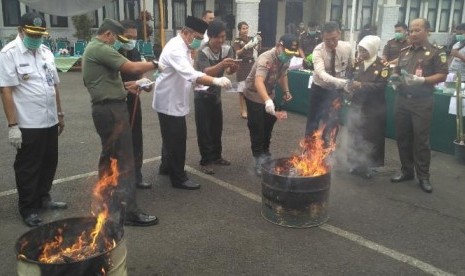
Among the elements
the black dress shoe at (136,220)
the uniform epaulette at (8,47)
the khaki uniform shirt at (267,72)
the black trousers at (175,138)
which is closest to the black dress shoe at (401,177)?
the khaki uniform shirt at (267,72)

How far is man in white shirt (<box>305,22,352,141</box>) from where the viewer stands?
592 cm

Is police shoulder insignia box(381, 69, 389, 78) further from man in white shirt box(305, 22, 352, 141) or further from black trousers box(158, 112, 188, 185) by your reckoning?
black trousers box(158, 112, 188, 185)

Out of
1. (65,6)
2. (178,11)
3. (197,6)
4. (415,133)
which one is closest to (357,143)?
(415,133)

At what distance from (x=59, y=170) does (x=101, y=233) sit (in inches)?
135

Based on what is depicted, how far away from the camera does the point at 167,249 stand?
4.12 metres

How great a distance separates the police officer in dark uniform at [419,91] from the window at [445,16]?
28224 millimetres

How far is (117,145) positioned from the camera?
173 inches

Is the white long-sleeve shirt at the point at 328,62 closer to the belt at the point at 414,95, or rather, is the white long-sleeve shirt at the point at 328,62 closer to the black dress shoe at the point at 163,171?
the belt at the point at 414,95

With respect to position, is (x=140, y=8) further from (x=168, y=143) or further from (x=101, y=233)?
(x=101, y=233)

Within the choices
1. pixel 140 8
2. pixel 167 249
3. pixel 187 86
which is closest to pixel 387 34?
pixel 140 8

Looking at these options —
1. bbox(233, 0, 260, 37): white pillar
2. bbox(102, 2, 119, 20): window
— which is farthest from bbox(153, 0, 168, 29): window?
bbox(233, 0, 260, 37): white pillar

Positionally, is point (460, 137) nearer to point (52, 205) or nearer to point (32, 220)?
point (52, 205)

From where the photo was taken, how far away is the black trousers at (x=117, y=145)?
4.34 metres

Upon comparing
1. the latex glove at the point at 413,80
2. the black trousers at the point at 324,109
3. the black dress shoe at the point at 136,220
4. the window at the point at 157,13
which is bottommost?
the black dress shoe at the point at 136,220
